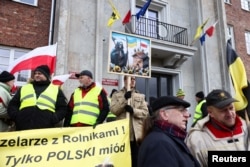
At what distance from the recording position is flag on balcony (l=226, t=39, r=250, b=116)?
3016 millimetres

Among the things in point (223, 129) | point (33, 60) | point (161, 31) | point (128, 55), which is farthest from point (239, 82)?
point (161, 31)

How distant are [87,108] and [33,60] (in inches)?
61.2

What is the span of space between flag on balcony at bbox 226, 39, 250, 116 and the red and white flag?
3.22m

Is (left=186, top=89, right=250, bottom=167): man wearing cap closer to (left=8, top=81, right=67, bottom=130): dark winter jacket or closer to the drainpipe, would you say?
(left=8, top=81, right=67, bottom=130): dark winter jacket

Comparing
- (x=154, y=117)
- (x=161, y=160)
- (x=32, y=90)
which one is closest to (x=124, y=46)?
(x=32, y=90)

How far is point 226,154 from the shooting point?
225cm

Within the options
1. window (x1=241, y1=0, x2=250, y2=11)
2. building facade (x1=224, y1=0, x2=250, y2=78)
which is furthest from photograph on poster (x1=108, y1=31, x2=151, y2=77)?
window (x1=241, y1=0, x2=250, y2=11)

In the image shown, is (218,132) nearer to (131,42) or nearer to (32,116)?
(32,116)

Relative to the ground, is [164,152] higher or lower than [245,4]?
lower

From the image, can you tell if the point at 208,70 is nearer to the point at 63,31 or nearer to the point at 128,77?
the point at 63,31

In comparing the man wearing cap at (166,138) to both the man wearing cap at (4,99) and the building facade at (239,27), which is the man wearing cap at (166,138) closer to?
the man wearing cap at (4,99)

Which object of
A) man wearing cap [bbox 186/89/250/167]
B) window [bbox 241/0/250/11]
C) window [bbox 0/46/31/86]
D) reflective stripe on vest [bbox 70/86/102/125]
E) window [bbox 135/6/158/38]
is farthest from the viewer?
window [bbox 241/0/250/11]

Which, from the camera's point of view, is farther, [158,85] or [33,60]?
[158,85]

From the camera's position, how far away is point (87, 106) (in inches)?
171
